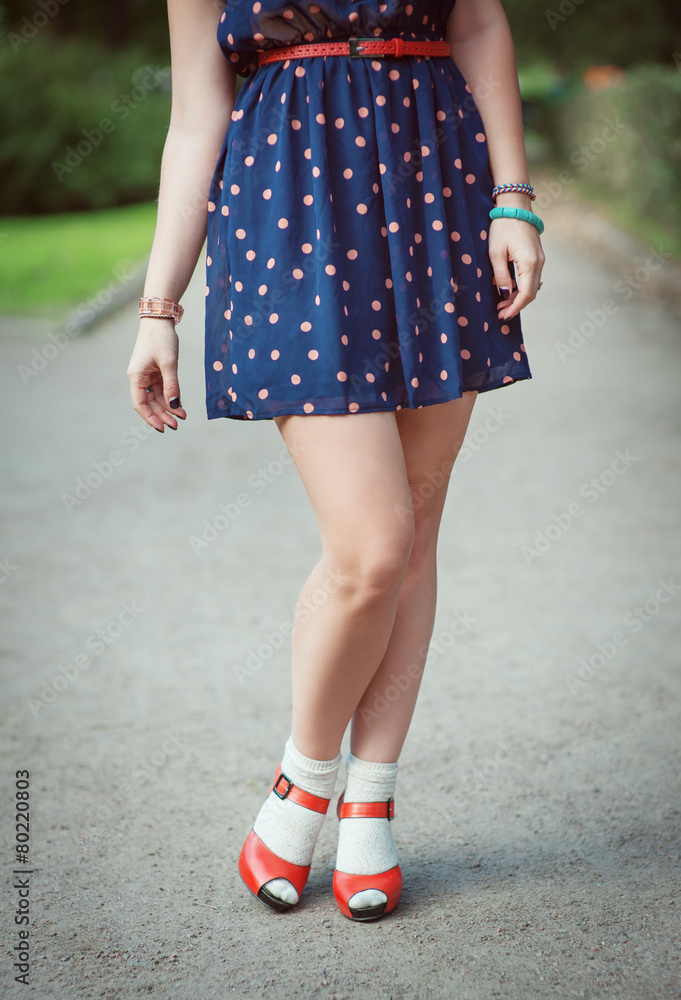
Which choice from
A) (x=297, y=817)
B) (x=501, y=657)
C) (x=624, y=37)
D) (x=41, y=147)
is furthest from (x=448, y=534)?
(x=624, y=37)

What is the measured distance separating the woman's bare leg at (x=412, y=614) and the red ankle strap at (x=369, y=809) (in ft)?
0.28

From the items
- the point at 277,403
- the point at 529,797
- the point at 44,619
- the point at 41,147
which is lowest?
the point at 529,797

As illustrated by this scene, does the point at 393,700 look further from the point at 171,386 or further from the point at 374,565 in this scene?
the point at 171,386

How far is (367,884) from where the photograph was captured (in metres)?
1.81

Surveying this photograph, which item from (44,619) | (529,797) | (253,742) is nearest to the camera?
(529,797)

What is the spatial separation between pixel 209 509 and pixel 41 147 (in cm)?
1326

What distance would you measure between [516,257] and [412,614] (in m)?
0.69

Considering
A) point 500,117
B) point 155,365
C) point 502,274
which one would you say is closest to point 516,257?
point 502,274

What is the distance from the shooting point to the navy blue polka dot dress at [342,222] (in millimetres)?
1595

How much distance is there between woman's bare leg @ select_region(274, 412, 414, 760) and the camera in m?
1.61

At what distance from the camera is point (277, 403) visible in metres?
1.62

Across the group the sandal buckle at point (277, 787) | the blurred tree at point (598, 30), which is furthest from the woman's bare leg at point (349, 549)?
the blurred tree at point (598, 30)

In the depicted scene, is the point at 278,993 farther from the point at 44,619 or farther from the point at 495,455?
the point at 495,455

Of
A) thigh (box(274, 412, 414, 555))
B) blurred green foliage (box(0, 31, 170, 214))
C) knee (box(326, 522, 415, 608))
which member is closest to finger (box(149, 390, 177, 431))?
thigh (box(274, 412, 414, 555))
